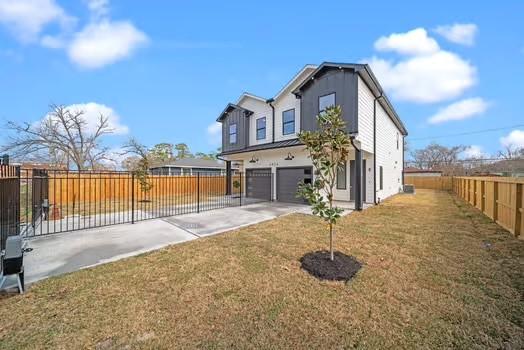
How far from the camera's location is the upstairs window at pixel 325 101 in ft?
35.9

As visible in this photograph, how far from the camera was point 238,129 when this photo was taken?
16.7 metres

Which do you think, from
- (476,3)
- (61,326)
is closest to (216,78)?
(476,3)

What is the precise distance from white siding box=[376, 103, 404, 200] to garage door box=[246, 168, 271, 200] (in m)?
6.48

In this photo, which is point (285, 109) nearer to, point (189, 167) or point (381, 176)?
point (381, 176)

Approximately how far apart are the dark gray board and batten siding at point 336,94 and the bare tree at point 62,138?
25.3m

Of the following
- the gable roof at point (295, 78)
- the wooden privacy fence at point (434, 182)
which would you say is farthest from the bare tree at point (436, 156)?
the gable roof at point (295, 78)

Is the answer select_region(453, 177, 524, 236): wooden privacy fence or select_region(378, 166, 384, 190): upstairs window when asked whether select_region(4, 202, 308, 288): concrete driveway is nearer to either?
select_region(453, 177, 524, 236): wooden privacy fence

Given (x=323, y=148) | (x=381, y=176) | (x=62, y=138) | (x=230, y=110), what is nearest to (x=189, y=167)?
(x=62, y=138)

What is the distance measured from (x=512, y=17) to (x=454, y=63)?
9073 millimetres

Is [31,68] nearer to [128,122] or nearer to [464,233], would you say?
[128,122]

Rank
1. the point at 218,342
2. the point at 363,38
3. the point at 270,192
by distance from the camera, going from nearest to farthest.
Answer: the point at 218,342 < the point at 363,38 < the point at 270,192

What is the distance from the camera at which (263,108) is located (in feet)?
49.6

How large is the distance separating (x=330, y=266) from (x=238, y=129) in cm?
1367

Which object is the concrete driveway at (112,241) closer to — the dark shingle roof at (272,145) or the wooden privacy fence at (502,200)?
the dark shingle roof at (272,145)
